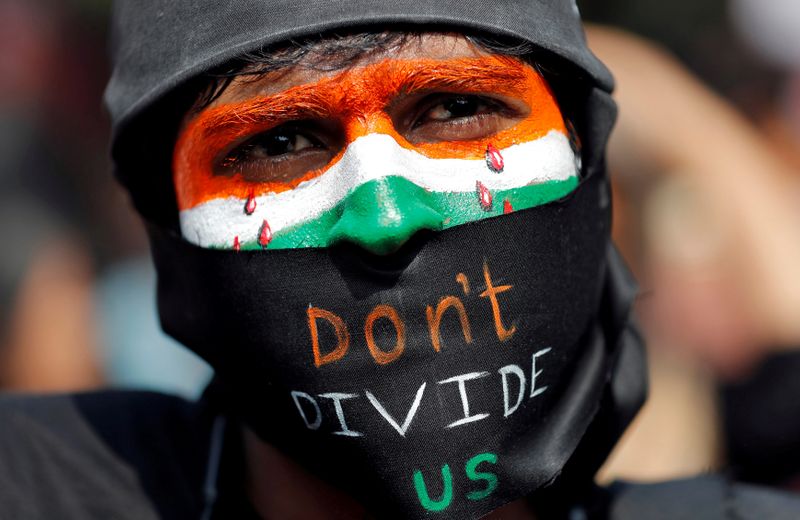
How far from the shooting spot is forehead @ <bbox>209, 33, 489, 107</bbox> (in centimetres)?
216

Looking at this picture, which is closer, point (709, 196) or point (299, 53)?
point (299, 53)

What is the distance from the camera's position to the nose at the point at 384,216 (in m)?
2.05

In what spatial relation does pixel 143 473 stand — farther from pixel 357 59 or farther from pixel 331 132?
pixel 357 59

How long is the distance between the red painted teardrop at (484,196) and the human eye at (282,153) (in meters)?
0.31

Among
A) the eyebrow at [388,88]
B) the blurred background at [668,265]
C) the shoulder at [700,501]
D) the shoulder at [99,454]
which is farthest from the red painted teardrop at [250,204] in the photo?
the blurred background at [668,265]

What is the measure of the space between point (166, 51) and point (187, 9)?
0.10 m

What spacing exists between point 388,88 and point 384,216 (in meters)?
0.29

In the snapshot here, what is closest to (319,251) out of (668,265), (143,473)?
(143,473)

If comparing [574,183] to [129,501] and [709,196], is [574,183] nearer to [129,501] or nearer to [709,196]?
[129,501]

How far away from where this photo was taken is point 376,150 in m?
2.12

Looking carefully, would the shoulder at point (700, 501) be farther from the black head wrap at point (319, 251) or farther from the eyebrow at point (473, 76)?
the eyebrow at point (473, 76)

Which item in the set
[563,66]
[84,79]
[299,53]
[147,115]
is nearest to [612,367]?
[563,66]

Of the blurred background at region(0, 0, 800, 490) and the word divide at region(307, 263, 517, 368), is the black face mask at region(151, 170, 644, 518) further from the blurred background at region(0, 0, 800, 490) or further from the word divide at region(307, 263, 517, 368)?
the blurred background at region(0, 0, 800, 490)

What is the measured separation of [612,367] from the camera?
2.50 meters
